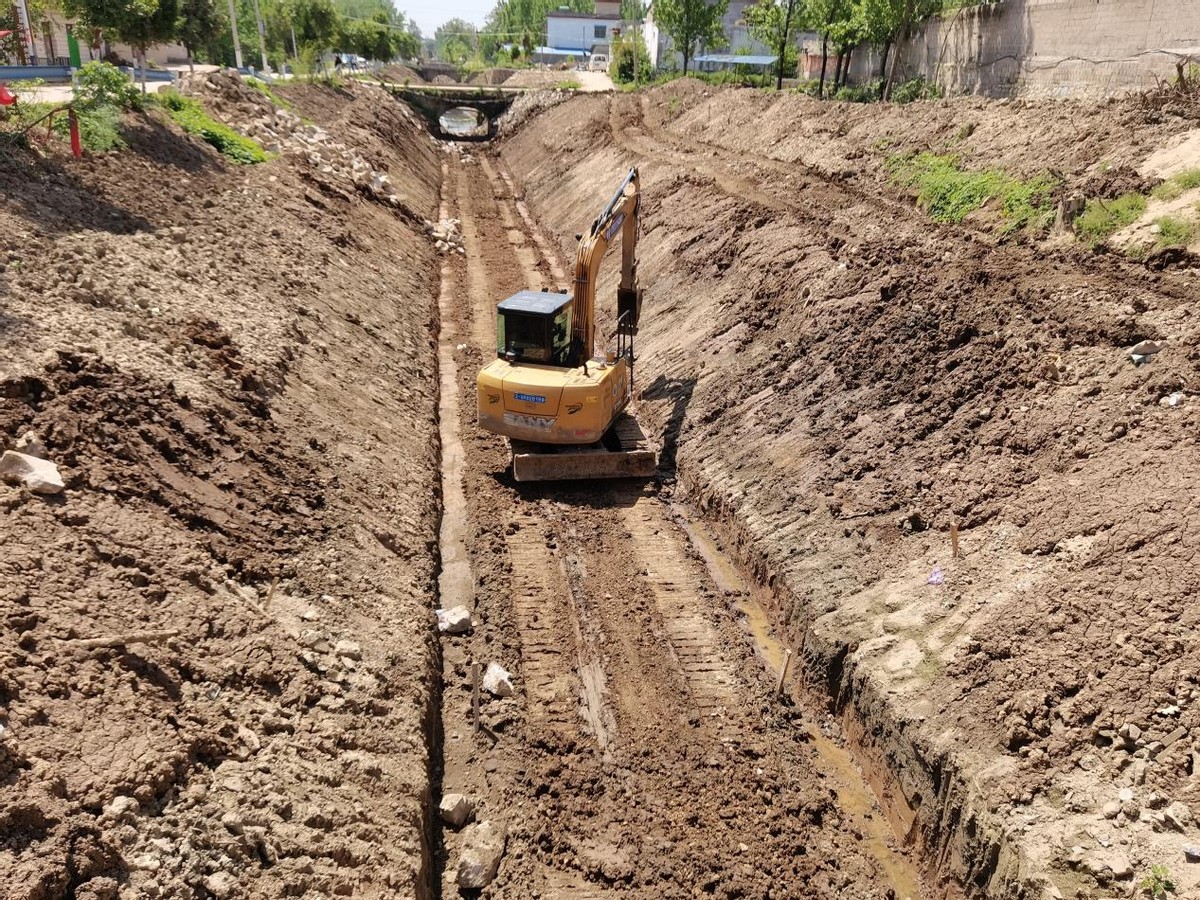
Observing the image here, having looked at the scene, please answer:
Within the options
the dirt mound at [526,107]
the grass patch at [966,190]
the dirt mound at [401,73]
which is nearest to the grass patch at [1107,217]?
the grass patch at [966,190]

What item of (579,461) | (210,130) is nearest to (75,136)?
(210,130)

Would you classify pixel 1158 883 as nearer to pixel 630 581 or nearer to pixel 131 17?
pixel 630 581

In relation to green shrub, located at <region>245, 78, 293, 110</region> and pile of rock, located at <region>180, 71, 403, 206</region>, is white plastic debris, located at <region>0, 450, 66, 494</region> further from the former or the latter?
green shrub, located at <region>245, 78, 293, 110</region>

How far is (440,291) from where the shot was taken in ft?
80.6

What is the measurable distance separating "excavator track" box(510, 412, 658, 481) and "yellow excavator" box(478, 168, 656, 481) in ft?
0.05

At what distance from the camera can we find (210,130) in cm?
2244

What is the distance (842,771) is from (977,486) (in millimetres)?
3835

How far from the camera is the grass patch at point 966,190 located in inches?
632

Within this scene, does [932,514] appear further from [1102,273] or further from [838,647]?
[1102,273]

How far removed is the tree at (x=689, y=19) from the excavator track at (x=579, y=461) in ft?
181

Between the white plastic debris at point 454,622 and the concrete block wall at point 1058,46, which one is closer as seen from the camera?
the white plastic debris at point 454,622

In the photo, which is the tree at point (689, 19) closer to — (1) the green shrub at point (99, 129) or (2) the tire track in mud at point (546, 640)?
(1) the green shrub at point (99, 129)

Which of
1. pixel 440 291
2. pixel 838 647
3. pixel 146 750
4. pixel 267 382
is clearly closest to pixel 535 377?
pixel 267 382

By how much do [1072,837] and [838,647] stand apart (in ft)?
11.0
